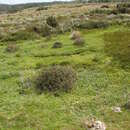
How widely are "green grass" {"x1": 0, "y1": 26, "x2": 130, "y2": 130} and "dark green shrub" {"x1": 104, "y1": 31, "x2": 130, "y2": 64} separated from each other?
28.7 inches

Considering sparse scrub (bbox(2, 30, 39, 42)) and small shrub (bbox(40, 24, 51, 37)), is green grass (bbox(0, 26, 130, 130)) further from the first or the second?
small shrub (bbox(40, 24, 51, 37))

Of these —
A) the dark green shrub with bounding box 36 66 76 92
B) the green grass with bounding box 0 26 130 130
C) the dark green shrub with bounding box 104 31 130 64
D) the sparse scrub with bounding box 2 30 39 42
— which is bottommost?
the sparse scrub with bounding box 2 30 39 42

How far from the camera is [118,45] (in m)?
23.1

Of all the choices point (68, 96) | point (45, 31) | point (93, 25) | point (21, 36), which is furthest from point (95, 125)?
point (45, 31)

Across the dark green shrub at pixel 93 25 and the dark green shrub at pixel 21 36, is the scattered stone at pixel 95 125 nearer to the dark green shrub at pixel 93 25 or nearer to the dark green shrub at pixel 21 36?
the dark green shrub at pixel 21 36

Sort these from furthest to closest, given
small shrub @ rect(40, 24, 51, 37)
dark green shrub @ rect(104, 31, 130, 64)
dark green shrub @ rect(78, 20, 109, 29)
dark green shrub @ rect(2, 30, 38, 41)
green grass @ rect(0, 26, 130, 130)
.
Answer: small shrub @ rect(40, 24, 51, 37), dark green shrub @ rect(78, 20, 109, 29), dark green shrub @ rect(2, 30, 38, 41), dark green shrub @ rect(104, 31, 130, 64), green grass @ rect(0, 26, 130, 130)

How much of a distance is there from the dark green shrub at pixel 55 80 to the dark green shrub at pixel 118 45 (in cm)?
556

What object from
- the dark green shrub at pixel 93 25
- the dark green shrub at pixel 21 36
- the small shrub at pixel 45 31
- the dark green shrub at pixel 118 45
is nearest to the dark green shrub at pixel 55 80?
the dark green shrub at pixel 118 45

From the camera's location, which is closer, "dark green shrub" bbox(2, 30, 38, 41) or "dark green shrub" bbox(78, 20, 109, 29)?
"dark green shrub" bbox(2, 30, 38, 41)

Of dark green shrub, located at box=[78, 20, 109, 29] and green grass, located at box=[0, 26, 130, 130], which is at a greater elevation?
dark green shrub, located at box=[78, 20, 109, 29]

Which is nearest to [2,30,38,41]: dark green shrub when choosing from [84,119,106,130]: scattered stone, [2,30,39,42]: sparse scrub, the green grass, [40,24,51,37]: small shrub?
[2,30,39,42]: sparse scrub

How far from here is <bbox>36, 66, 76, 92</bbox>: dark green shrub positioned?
47.0 feet

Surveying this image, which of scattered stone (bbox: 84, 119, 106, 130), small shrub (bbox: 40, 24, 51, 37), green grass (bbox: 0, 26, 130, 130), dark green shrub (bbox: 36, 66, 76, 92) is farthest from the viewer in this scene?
small shrub (bbox: 40, 24, 51, 37)

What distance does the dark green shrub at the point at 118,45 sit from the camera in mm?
20427
